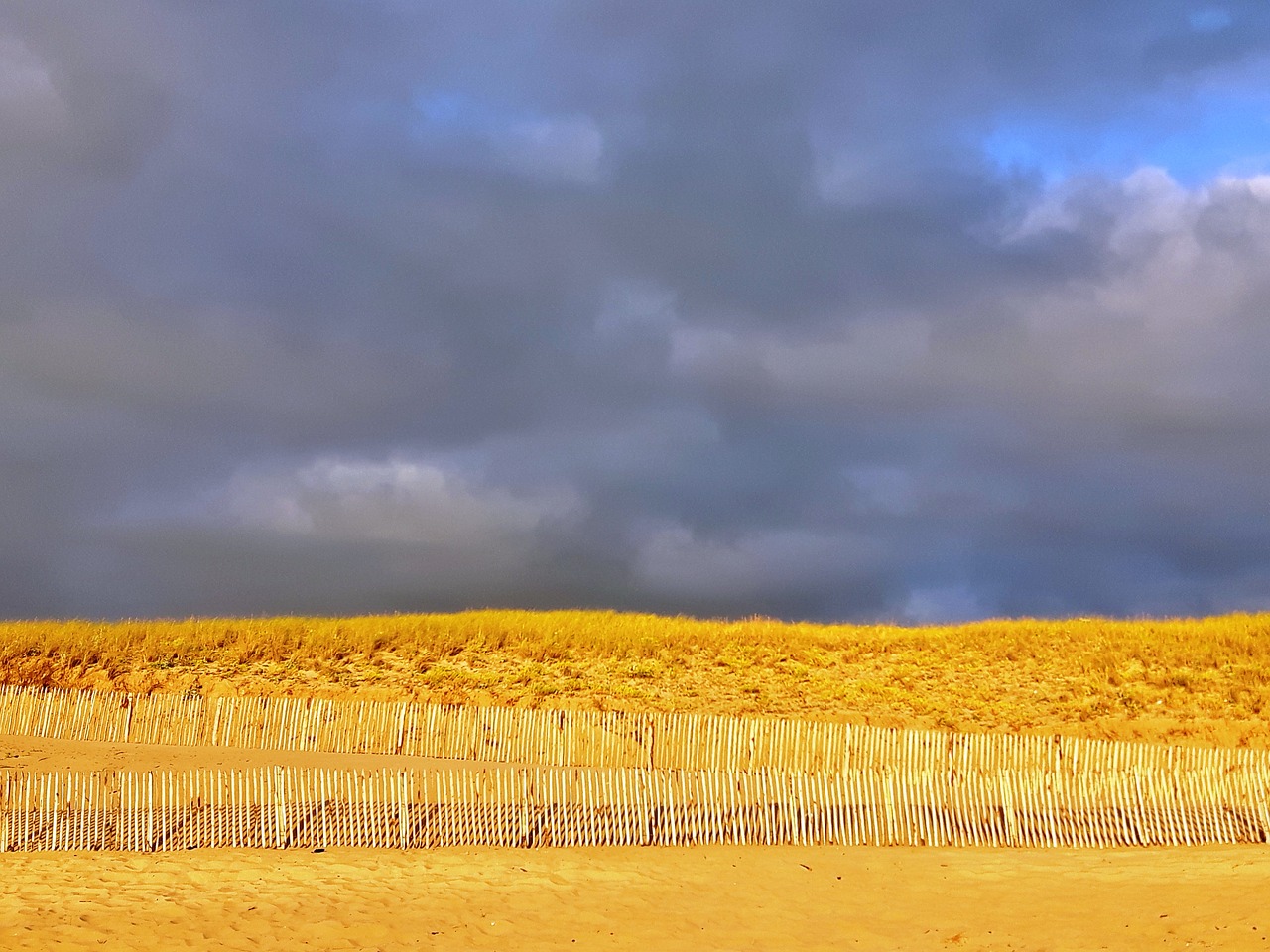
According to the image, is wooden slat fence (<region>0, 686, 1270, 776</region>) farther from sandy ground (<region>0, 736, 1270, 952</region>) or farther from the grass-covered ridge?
the grass-covered ridge

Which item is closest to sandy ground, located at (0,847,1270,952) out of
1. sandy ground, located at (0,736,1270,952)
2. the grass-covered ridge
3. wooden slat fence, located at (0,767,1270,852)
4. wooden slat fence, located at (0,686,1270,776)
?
sandy ground, located at (0,736,1270,952)

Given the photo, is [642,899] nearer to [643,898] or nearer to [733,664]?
[643,898]

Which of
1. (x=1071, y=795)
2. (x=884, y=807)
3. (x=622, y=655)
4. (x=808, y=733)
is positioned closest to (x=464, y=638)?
(x=622, y=655)

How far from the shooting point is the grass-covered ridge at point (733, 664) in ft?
76.0

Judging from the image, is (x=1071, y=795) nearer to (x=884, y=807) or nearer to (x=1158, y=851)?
(x=1158, y=851)

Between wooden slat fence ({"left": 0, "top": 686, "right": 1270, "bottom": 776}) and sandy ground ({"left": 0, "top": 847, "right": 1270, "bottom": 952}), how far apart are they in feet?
8.19

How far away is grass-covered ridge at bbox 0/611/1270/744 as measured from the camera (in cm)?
2316

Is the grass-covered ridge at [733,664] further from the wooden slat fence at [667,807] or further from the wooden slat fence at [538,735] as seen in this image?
the wooden slat fence at [667,807]

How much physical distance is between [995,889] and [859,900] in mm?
1804

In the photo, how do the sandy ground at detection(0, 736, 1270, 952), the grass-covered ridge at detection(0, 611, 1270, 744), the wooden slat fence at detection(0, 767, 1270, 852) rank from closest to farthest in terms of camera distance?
the sandy ground at detection(0, 736, 1270, 952), the wooden slat fence at detection(0, 767, 1270, 852), the grass-covered ridge at detection(0, 611, 1270, 744)

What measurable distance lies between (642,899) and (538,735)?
20.5ft

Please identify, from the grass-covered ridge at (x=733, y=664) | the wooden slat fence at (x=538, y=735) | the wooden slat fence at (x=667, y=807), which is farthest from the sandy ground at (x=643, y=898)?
the grass-covered ridge at (x=733, y=664)

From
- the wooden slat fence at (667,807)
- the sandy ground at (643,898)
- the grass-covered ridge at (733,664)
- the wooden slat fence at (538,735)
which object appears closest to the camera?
the sandy ground at (643,898)

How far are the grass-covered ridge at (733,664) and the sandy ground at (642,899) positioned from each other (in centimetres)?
746
